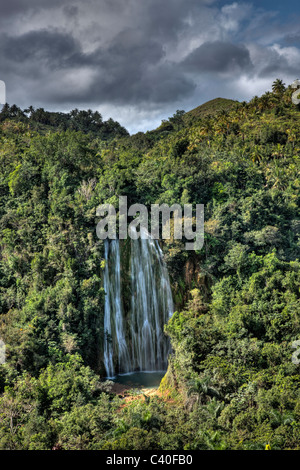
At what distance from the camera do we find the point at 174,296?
1195 inches

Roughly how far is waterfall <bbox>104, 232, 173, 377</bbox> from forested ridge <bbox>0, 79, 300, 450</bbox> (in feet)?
3.01

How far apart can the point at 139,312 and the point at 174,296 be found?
281 centimetres

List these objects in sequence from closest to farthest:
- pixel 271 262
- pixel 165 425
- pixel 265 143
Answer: pixel 165 425 < pixel 271 262 < pixel 265 143

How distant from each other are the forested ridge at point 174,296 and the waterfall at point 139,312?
919 millimetres

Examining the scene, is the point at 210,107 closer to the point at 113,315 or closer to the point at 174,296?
the point at 174,296

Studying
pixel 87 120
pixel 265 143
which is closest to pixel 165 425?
pixel 265 143

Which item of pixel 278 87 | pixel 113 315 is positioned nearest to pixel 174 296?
pixel 113 315

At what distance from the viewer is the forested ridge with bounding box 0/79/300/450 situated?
17141mm

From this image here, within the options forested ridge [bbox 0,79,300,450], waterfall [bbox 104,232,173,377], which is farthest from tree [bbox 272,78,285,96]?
waterfall [bbox 104,232,173,377]

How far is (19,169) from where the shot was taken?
111 feet

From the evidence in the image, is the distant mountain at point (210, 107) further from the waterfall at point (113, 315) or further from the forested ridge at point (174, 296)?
the waterfall at point (113, 315)
